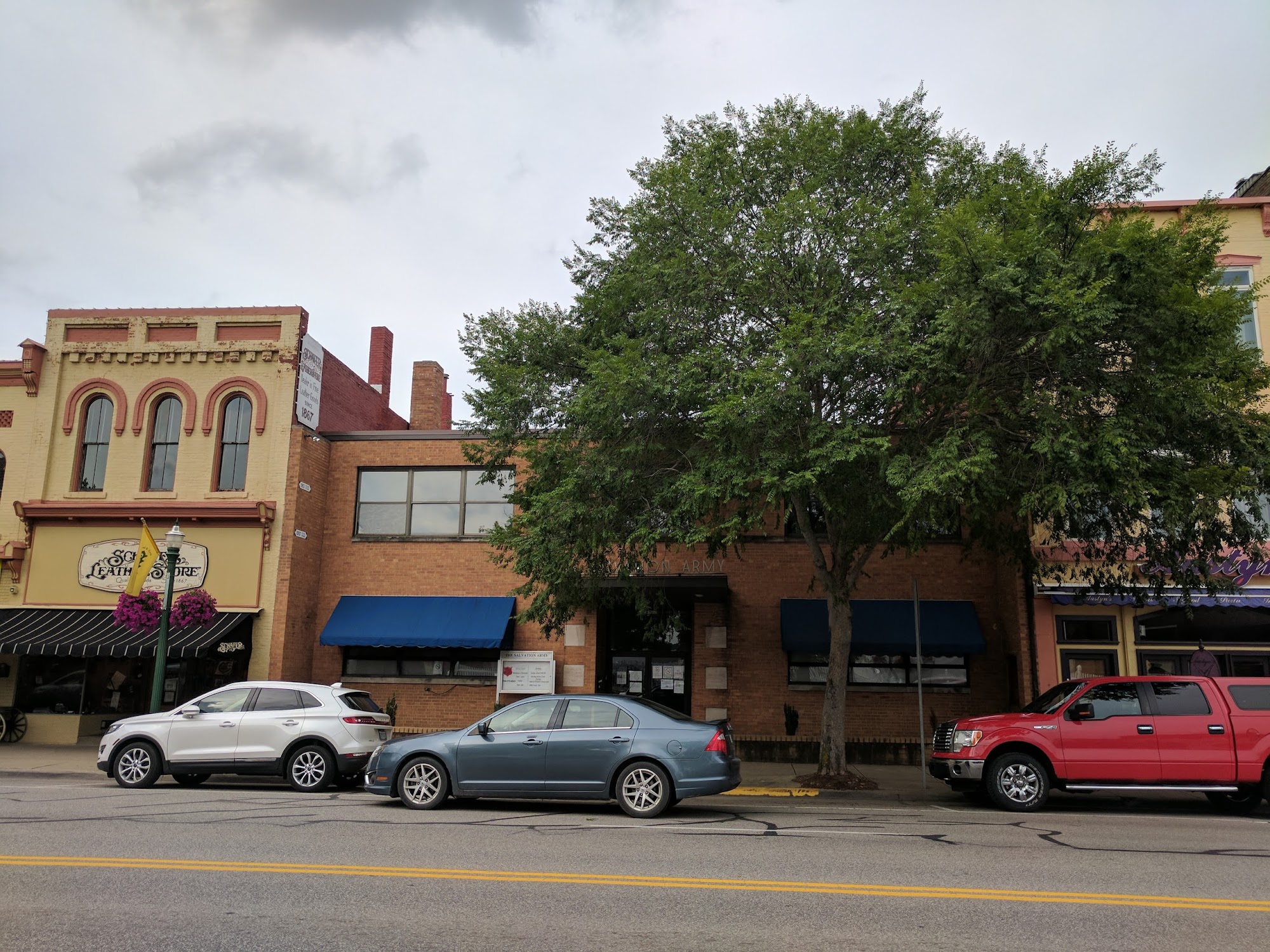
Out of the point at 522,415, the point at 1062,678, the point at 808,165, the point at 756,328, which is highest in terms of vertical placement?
the point at 808,165

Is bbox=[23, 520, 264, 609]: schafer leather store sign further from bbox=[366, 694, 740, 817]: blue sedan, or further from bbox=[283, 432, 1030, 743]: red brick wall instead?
bbox=[366, 694, 740, 817]: blue sedan

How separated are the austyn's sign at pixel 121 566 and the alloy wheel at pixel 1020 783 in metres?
16.4

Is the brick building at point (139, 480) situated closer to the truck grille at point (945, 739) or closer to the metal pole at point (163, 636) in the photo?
the metal pole at point (163, 636)

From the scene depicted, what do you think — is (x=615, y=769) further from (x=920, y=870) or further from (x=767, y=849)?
(x=920, y=870)

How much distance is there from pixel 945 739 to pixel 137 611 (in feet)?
47.5

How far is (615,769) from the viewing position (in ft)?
36.5

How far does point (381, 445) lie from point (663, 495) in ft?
33.0

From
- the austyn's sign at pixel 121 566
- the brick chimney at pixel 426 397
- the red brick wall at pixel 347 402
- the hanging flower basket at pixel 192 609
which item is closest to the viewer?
the hanging flower basket at pixel 192 609

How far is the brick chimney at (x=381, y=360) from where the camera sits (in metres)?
28.4

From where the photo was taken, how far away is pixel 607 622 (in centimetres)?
2120

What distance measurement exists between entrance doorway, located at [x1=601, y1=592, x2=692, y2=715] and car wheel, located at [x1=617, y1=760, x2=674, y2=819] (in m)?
9.27

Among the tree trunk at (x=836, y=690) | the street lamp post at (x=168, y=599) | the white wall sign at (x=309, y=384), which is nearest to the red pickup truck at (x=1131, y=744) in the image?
the tree trunk at (x=836, y=690)

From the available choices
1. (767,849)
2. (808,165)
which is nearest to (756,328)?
(808,165)

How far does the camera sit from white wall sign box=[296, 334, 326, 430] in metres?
21.6
